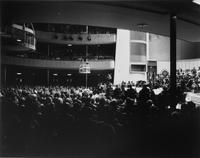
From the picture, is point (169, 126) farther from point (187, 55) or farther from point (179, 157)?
point (187, 55)

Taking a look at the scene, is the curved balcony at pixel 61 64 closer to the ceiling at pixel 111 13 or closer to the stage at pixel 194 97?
the ceiling at pixel 111 13

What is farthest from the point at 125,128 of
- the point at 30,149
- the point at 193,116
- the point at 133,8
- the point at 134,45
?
the point at 134,45

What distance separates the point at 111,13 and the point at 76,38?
524 inches

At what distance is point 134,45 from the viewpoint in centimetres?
2228

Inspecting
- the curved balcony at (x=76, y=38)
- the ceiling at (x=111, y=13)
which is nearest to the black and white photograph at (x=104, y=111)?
the ceiling at (x=111, y=13)

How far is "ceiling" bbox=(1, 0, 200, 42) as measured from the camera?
703 cm

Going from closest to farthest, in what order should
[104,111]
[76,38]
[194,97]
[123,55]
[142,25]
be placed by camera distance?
[104,111], [194,97], [142,25], [76,38], [123,55]

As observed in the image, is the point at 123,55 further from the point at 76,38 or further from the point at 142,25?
the point at 142,25

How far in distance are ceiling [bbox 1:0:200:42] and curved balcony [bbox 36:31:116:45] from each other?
936 centimetres

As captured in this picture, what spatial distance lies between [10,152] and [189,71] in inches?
296

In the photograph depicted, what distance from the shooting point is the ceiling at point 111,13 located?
7.03 metres

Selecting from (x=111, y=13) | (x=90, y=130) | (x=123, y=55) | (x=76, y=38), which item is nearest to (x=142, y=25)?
(x=111, y=13)

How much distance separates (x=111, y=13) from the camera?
26.2 ft

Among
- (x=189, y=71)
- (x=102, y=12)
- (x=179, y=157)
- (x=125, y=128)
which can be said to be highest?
(x=102, y=12)
